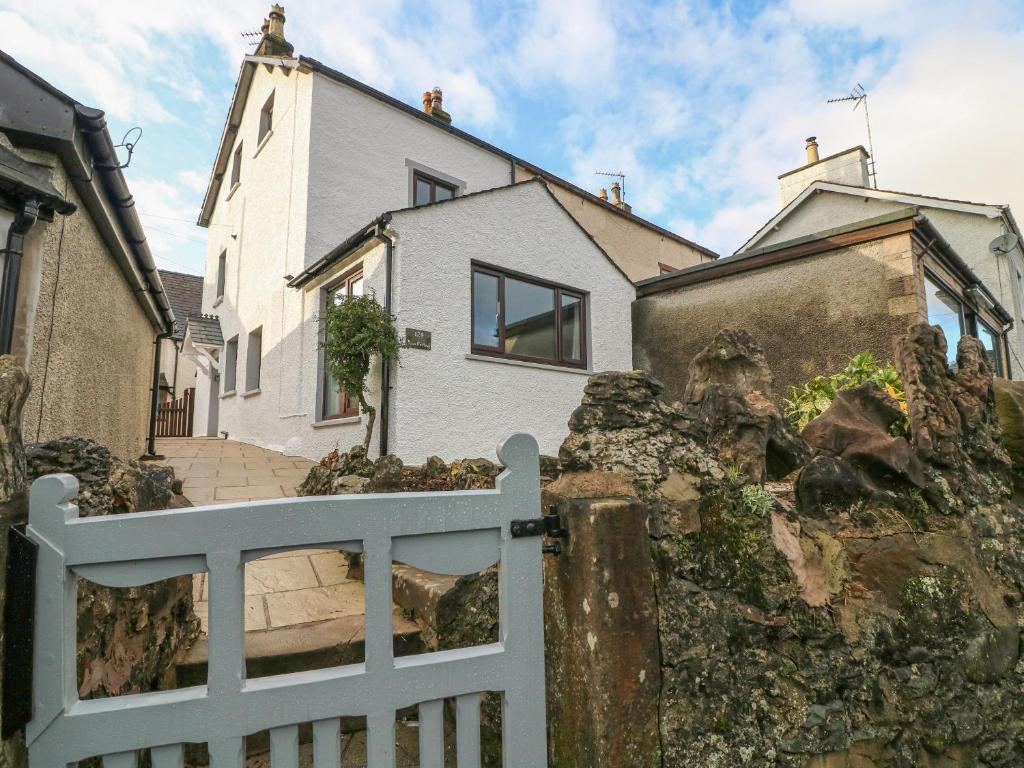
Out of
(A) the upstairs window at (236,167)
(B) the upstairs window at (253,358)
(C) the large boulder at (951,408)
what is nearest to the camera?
(C) the large boulder at (951,408)

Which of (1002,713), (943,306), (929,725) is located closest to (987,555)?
(1002,713)

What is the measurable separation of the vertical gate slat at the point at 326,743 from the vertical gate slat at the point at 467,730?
300mm

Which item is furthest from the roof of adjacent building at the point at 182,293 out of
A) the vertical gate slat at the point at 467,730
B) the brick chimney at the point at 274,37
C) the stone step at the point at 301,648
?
the vertical gate slat at the point at 467,730

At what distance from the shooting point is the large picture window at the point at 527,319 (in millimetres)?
6973

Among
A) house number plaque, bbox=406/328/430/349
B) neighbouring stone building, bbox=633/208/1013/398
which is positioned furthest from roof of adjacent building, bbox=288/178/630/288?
neighbouring stone building, bbox=633/208/1013/398

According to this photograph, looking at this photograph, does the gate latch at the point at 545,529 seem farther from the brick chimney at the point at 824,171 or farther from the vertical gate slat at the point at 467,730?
the brick chimney at the point at 824,171

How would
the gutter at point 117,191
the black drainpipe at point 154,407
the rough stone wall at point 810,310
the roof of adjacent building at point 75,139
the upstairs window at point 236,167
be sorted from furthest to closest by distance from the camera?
the upstairs window at point 236,167 < the black drainpipe at point 154,407 < the rough stone wall at point 810,310 < the gutter at point 117,191 < the roof of adjacent building at point 75,139

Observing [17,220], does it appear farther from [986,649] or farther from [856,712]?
[986,649]

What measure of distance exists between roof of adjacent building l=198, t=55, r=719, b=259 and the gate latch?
927cm

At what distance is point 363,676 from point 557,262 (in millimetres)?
7092

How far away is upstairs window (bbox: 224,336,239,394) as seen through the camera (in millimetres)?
11188

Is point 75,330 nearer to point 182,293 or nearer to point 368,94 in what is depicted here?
point 368,94

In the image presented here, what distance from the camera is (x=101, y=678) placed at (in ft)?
4.57

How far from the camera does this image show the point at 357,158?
8.76 metres
